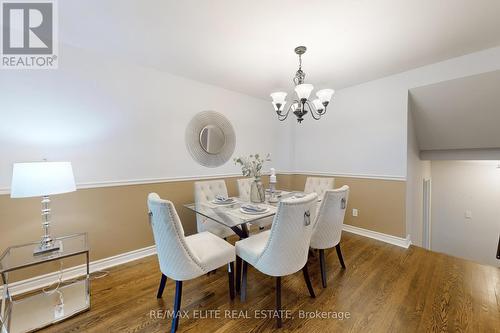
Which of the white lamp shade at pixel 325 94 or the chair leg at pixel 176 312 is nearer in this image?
the chair leg at pixel 176 312

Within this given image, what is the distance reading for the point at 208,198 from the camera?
264cm

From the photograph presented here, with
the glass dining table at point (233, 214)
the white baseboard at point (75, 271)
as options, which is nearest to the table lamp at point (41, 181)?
the white baseboard at point (75, 271)

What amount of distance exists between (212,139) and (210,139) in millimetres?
34

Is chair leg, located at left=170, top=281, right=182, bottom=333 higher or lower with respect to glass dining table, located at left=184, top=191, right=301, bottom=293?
lower

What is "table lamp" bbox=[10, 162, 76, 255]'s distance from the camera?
4.72ft

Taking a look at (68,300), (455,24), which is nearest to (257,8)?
(455,24)

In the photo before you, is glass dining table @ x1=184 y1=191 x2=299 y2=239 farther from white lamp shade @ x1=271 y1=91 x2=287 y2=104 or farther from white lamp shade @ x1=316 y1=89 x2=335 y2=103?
white lamp shade @ x1=316 y1=89 x2=335 y2=103

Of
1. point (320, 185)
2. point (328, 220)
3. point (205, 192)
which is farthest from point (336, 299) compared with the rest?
point (205, 192)

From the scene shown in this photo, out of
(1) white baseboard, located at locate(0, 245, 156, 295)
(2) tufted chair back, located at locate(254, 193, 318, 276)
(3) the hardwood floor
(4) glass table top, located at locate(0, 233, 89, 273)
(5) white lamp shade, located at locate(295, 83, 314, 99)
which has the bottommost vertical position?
(3) the hardwood floor

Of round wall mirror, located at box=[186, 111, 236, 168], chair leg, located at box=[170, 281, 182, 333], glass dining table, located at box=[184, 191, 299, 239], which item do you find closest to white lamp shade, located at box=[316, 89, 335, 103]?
glass dining table, located at box=[184, 191, 299, 239]

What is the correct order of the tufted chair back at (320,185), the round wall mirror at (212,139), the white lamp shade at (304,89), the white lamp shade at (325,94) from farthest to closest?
the round wall mirror at (212,139) → the tufted chair back at (320,185) → the white lamp shade at (325,94) → the white lamp shade at (304,89)

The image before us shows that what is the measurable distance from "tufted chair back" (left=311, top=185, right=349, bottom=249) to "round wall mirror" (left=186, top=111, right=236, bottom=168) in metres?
Answer: 1.86

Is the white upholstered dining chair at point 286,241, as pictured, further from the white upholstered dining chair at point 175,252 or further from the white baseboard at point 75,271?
the white baseboard at point 75,271

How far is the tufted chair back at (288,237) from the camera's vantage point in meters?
1.35
